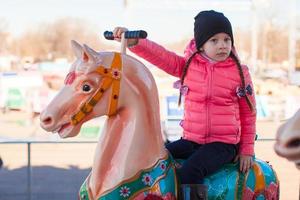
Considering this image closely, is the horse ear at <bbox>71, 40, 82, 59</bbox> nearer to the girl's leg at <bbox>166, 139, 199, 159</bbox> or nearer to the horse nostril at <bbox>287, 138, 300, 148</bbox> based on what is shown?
the girl's leg at <bbox>166, 139, 199, 159</bbox>

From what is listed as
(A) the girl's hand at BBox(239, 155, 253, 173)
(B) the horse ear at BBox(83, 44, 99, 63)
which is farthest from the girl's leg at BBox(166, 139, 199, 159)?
(B) the horse ear at BBox(83, 44, 99, 63)

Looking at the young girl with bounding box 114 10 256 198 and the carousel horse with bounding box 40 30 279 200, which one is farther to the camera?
the young girl with bounding box 114 10 256 198

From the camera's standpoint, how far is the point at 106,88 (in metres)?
2.19

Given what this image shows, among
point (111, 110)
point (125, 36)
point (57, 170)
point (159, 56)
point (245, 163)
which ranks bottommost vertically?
point (57, 170)

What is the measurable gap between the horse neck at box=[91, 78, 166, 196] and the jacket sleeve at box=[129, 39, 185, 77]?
355 millimetres

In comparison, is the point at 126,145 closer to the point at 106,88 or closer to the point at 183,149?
the point at 106,88

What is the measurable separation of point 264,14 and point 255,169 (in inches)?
1690

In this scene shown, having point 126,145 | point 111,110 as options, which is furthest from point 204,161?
point 111,110

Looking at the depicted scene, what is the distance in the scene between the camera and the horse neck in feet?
7.28

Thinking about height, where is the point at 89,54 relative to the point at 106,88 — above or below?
above

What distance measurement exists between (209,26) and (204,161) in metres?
0.63

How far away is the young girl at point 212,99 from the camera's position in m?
2.48

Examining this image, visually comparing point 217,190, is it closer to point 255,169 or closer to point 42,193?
point 255,169

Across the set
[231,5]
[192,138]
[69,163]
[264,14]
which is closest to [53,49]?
[264,14]
